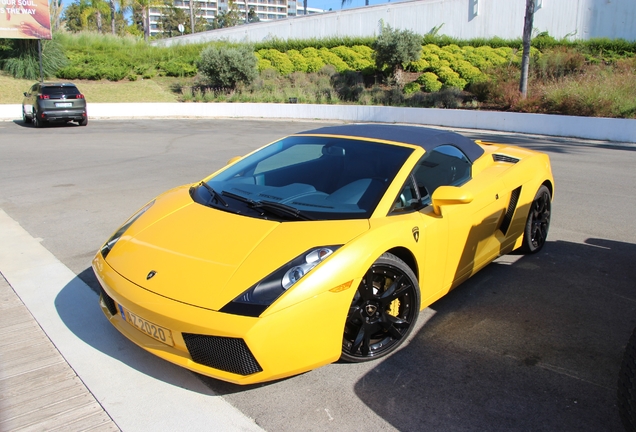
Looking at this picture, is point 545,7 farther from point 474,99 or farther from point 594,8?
point 474,99

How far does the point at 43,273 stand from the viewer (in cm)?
471

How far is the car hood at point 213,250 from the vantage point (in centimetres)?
285

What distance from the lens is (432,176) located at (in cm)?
398

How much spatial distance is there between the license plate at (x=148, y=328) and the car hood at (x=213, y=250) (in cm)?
17

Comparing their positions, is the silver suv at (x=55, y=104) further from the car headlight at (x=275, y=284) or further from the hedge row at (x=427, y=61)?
the car headlight at (x=275, y=284)

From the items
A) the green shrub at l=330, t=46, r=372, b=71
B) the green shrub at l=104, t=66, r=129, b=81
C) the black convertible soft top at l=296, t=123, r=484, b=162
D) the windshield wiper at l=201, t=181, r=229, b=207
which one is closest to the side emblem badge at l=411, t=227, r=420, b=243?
the black convertible soft top at l=296, t=123, r=484, b=162

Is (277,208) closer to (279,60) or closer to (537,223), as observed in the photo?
(537,223)

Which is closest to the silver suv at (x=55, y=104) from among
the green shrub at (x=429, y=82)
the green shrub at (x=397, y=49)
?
the green shrub at (x=429, y=82)

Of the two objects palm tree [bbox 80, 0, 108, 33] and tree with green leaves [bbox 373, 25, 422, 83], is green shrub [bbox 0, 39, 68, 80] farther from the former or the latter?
palm tree [bbox 80, 0, 108, 33]

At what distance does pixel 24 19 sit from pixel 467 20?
25968mm

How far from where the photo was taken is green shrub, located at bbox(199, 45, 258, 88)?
3178 centimetres

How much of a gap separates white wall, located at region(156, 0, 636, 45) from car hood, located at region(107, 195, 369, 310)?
110 ft

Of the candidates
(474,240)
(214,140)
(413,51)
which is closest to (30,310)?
(474,240)

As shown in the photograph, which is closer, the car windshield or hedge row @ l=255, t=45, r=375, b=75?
the car windshield
